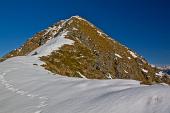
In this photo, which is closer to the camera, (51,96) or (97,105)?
(97,105)

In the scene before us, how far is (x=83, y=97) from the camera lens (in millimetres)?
20656

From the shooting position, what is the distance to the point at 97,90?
21.9 m

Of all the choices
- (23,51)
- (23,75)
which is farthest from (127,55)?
(23,75)

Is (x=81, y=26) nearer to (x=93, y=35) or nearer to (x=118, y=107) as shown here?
(x=93, y=35)

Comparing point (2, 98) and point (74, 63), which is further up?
point (74, 63)

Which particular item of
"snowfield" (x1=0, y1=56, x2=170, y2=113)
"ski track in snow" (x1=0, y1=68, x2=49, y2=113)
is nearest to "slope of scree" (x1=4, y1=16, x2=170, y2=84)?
"ski track in snow" (x1=0, y1=68, x2=49, y2=113)

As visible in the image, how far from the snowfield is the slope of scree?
33071 mm

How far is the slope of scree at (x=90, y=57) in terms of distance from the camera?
71750 millimetres

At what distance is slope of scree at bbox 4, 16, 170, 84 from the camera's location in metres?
71.8

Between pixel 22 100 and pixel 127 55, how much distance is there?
111 meters

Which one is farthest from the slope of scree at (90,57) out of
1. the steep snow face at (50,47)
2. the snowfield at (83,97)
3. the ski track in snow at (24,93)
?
the snowfield at (83,97)

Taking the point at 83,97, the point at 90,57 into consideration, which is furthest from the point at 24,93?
the point at 90,57

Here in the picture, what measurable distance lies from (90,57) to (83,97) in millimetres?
68401

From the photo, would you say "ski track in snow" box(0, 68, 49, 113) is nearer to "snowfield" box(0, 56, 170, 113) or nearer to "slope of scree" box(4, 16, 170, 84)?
"snowfield" box(0, 56, 170, 113)
